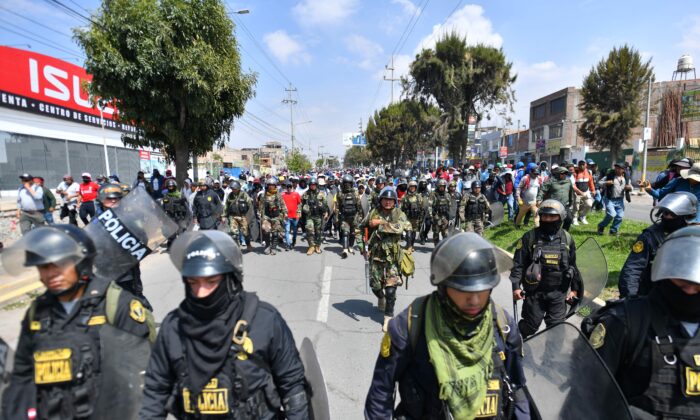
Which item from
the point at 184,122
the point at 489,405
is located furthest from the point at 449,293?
the point at 184,122

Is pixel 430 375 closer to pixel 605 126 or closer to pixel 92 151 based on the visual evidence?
pixel 92 151

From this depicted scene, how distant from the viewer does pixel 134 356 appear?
1949mm

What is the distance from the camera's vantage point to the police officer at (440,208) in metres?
9.44

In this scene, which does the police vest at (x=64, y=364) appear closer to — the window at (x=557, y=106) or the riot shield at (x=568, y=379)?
the riot shield at (x=568, y=379)

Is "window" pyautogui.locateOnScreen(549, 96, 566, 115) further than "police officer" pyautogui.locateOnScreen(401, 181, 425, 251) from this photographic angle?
Yes

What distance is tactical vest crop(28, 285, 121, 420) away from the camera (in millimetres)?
1758

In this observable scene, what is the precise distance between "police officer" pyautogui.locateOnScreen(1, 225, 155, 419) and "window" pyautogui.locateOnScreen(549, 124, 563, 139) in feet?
135

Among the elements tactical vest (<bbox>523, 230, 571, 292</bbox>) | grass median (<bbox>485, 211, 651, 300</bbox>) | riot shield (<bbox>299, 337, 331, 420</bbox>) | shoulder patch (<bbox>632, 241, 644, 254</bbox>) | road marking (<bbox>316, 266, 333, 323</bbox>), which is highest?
shoulder patch (<bbox>632, 241, 644, 254</bbox>)

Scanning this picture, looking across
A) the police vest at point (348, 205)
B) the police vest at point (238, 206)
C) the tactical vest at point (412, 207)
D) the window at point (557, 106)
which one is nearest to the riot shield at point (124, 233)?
the police vest at point (238, 206)

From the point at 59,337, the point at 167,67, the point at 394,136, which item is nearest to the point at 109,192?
the point at 59,337

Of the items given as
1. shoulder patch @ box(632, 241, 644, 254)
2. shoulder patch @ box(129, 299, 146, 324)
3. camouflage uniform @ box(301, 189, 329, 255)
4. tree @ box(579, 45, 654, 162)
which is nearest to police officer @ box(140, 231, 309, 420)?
shoulder patch @ box(129, 299, 146, 324)

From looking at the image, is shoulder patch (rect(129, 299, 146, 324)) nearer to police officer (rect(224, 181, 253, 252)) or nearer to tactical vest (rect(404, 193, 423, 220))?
police officer (rect(224, 181, 253, 252))

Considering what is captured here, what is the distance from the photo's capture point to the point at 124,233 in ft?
9.75

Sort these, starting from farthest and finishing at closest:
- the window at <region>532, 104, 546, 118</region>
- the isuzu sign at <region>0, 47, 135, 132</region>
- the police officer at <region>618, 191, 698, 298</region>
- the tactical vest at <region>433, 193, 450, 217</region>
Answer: the window at <region>532, 104, 546, 118</region>
the isuzu sign at <region>0, 47, 135, 132</region>
the tactical vest at <region>433, 193, 450, 217</region>
the police officer at <region>618, 191, 698, 298</region>
